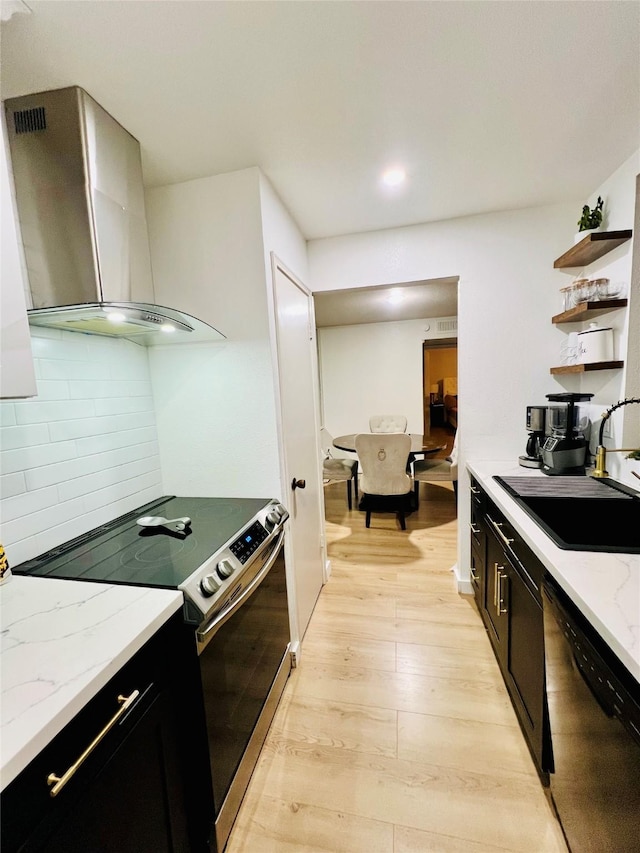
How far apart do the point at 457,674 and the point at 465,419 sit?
56.0 inches

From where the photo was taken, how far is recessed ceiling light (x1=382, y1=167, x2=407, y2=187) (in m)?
1.61

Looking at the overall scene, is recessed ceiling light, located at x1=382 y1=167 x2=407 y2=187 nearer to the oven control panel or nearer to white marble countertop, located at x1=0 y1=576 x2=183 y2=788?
the oven control panel

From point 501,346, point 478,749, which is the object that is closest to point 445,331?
point 501,346

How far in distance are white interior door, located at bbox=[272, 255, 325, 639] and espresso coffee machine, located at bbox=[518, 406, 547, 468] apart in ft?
4.29

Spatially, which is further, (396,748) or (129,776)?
(396,748)

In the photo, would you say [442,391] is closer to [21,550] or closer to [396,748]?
[396,748]

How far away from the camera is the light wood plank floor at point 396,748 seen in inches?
44.6

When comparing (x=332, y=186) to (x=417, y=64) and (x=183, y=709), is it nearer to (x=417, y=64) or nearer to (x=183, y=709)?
(x=417, y=64)

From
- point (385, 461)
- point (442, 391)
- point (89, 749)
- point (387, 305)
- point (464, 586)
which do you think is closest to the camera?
point (89, 749)

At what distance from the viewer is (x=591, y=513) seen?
57.9 inches

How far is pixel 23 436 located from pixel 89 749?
3.13 ft

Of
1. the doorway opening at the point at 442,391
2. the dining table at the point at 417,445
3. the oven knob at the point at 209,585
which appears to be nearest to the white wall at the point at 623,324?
the dining table at the point at 417,445

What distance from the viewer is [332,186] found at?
1709 mm

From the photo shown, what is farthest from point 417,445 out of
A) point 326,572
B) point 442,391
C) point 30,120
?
point 442,391
